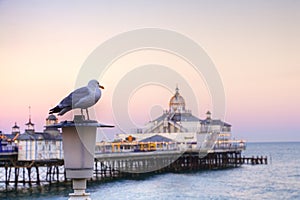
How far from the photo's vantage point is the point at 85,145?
202 inches

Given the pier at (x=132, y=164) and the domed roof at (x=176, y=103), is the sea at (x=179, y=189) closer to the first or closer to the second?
the pier at (x=132, y=164)

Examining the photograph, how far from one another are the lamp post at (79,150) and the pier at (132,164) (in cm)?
4085

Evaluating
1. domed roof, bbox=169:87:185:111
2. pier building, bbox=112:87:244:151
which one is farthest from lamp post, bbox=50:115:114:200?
domed roof, bbox=169:87:185:111

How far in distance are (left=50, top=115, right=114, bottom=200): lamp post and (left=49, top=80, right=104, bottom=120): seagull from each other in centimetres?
14

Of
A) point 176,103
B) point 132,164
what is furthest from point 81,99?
point 176,103

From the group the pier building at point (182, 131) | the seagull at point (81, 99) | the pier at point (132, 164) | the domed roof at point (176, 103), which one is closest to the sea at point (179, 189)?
the pier at point (132, 164)

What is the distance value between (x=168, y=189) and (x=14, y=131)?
3807 cm

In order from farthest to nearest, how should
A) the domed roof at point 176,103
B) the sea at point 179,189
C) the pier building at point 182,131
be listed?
the domed roof at point 176,103 → the pier building at point 182,131 → the sea at point 179,189

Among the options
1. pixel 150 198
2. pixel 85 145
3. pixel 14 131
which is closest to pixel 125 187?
pixel 150 198

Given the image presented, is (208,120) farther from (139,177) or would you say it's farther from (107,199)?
(107,199)

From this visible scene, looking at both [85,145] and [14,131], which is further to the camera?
[14,131]

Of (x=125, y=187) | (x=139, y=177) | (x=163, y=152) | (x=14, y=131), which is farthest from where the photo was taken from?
(x=14, y=131)

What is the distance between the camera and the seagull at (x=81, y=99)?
523cm

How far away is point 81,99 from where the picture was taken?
5.26 metres
